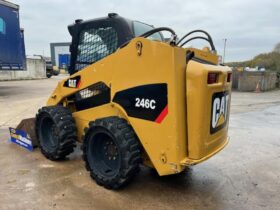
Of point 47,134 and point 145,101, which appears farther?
point 47,134

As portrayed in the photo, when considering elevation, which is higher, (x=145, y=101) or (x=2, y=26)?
(x=2, y=26)

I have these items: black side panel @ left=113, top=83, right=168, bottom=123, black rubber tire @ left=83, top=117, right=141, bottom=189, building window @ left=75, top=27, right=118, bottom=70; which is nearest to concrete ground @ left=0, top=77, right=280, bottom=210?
black rubber tire @ left=83, top=117, right=141, bottom=189

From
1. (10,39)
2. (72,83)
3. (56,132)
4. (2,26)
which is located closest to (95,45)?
(72,83)

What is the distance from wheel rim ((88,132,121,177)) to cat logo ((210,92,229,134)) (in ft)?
3.97

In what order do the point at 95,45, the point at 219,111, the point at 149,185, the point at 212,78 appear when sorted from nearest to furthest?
the point at 212,78 → the point at 219,111 → the point at 149,185 → the point at 95,45

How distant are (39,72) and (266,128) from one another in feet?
86.2

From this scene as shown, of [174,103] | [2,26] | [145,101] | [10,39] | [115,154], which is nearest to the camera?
[174,103]

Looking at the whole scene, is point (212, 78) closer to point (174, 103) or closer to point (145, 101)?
point (174, 103)

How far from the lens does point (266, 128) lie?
7.10 m

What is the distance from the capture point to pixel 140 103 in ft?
9.88

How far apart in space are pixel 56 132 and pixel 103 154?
0.93 meters

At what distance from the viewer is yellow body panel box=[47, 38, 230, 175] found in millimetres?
2668

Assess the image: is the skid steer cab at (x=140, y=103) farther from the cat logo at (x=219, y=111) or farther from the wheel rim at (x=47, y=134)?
the wheel rim at (x=47, y=134)

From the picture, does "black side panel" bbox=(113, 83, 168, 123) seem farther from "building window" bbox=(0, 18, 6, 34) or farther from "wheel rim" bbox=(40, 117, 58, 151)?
"building window" bbox=(0, 18, 6, 34)
